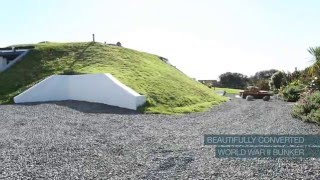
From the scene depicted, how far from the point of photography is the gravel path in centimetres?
837

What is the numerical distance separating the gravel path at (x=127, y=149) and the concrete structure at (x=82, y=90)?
232 inches

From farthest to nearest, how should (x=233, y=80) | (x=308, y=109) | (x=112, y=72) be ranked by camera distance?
(x=233, y=80)
(x=112, y=72)
(x=308, y=109)

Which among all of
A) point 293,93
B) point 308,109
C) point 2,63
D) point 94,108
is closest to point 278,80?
point 293,93

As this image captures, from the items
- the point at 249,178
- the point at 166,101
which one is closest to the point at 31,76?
the point at 166,101

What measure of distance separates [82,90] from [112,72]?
17.0 ft

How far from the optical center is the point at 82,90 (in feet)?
91.1

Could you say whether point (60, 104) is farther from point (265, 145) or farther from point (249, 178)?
point (249, 178)

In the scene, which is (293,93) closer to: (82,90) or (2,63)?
(82,90)

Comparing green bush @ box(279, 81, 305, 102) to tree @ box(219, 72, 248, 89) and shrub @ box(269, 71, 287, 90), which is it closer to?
shrub @ box(269, 71, 287, 90)

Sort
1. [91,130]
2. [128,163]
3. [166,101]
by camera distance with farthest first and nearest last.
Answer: [166,101] < [91,130] < [128,163]

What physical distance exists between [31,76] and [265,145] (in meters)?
26.6

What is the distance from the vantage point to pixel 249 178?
25.2 feet

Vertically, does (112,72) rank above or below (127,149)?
above

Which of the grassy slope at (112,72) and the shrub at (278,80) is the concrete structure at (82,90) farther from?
the shrub at (278,80)
